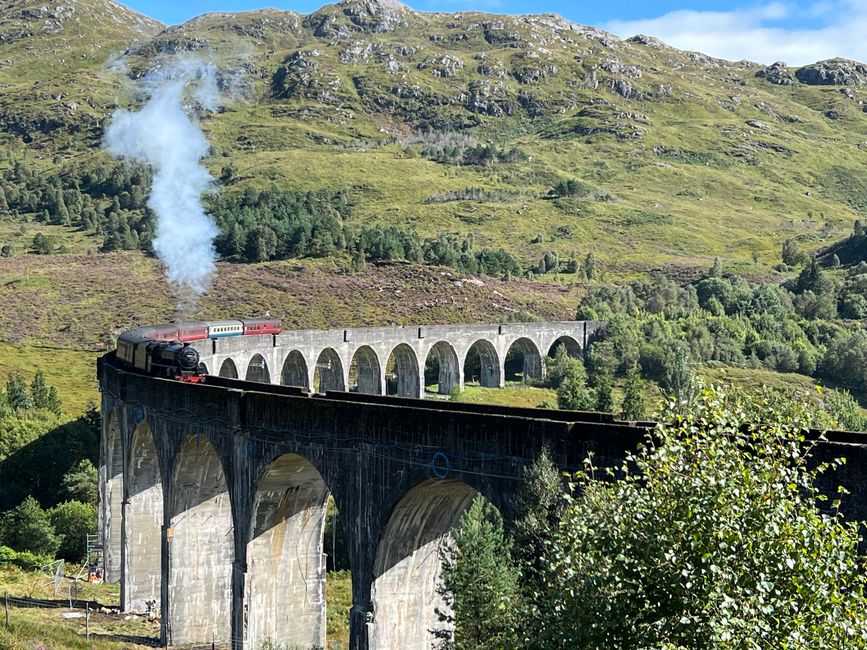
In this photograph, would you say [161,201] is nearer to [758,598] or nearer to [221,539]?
[221,539]

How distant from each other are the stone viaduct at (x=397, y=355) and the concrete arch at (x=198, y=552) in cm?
2291

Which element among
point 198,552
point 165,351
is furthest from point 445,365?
point 198,552

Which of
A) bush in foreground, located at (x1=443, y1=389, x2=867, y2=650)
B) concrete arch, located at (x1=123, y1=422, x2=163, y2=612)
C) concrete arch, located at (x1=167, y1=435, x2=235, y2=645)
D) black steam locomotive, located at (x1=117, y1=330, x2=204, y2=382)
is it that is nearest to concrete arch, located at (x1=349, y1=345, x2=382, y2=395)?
black steam locomotive, located at (x1=117, y1=330, x2=204, y2=382)

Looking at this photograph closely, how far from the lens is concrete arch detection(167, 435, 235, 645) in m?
35.4

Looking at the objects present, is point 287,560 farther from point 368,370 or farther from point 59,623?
point 368,370

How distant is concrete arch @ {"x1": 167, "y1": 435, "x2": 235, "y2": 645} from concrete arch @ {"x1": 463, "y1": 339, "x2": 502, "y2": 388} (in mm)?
57433

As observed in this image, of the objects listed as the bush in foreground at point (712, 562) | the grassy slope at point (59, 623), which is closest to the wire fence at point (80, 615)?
the grassy slope at point (59, 623)

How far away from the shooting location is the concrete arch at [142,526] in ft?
134

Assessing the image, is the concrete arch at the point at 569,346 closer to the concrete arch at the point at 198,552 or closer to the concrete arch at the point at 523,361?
the concrete arch at the point at 523,361

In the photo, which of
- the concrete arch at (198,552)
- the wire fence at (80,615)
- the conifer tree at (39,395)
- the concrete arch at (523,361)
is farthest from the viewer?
the concrete arch at (523,361)

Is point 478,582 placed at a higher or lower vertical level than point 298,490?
lower

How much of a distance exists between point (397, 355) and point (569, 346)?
2218cm

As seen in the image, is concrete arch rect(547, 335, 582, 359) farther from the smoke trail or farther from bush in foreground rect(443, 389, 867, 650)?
bush in foreground rect(443, 389, 867, 650)

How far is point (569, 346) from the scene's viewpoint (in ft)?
336
